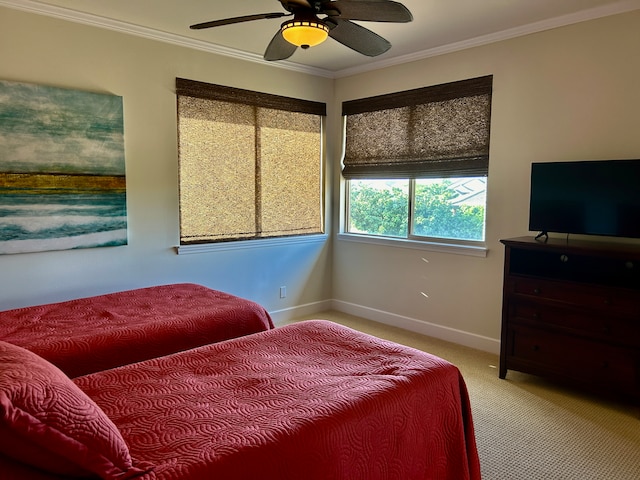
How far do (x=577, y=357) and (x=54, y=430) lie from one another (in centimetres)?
297

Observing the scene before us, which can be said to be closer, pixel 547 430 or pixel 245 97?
pixel 547 430

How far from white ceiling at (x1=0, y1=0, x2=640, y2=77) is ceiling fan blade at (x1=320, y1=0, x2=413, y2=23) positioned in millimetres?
870

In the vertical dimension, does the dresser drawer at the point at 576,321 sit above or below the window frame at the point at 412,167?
below

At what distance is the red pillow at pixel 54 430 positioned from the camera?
106cm

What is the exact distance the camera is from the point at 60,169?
315cm

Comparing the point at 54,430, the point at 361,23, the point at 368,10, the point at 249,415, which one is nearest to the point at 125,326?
the point at 249,415

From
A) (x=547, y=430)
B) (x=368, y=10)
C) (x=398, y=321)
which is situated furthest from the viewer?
(x=398, y=321)

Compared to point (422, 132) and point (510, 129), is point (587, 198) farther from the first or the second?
point (422, 132)

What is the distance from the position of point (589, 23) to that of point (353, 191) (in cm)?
253

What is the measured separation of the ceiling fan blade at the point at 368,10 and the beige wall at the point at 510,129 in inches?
67.7

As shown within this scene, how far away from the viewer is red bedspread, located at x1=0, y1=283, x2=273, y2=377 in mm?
2176

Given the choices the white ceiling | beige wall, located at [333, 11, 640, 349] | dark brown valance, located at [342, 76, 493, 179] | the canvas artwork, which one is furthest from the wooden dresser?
the canvas artwork

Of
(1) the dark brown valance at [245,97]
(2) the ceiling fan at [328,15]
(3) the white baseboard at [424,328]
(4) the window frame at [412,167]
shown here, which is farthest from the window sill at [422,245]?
(2) the ceiling fan at [328,15]

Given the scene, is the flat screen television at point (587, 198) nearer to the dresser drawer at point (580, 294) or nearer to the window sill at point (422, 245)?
the dresser drawer at point (580, 294)
